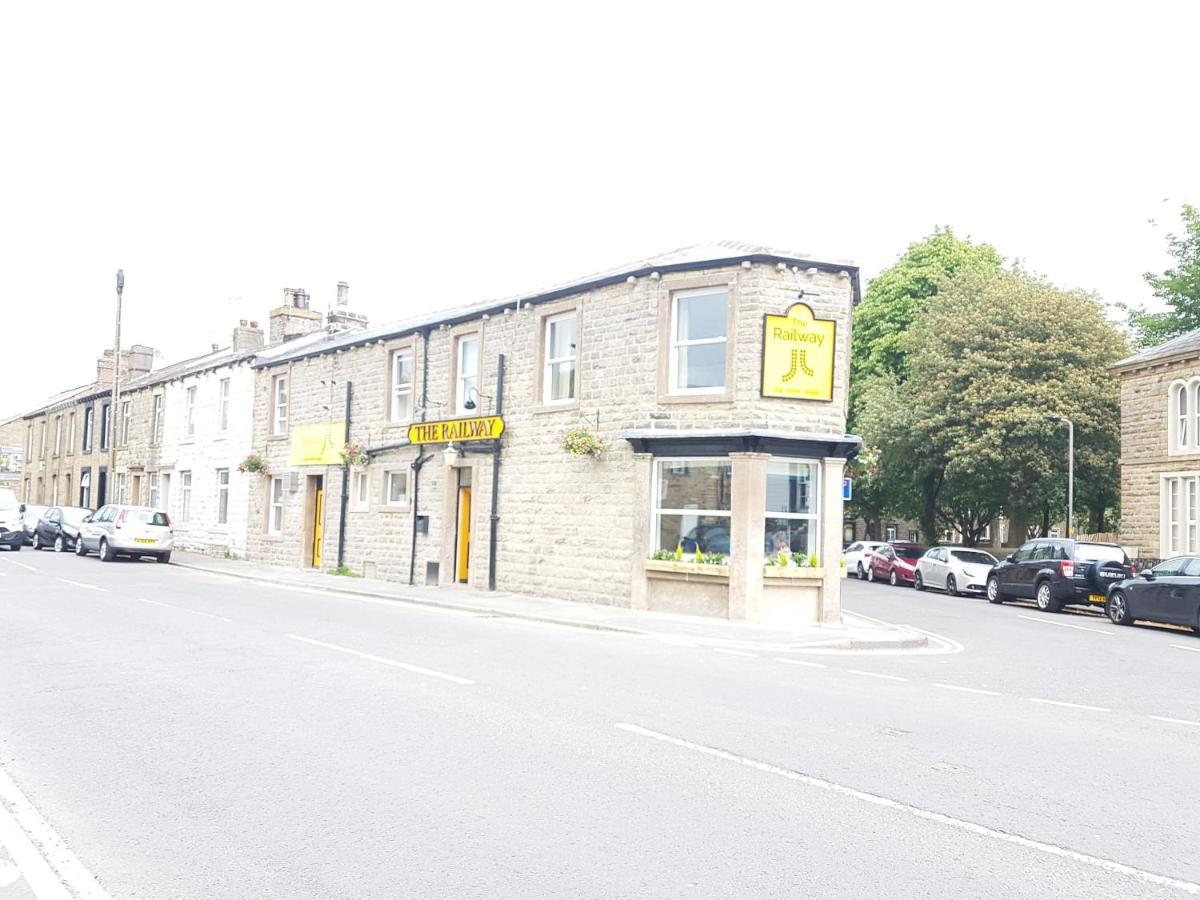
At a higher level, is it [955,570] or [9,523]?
[9,523]

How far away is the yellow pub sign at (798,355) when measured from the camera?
674 inches

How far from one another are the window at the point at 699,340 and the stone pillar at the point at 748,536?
5.01 ft

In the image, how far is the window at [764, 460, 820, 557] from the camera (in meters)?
17.2

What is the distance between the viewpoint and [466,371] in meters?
22.7

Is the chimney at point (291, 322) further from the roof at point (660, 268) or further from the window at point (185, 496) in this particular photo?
the roof at point (660, 268)

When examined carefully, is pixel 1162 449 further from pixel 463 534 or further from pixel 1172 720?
pixel 1172 720

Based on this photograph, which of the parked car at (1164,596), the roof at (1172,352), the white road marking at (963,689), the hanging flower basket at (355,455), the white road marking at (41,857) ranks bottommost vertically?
the white road marking at (963,689)

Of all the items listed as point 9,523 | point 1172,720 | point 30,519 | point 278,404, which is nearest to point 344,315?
point 278,404

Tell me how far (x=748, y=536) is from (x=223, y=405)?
2166cm

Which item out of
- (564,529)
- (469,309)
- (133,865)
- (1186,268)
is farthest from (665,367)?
(1186,268)

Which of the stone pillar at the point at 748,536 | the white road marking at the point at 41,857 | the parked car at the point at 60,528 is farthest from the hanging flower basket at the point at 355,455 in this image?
the white road marking at the point at 41,857

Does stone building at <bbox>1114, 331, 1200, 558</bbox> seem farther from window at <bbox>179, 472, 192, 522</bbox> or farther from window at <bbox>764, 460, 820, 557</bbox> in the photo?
window at <bbox>179, 472, 192, 522</bbox>

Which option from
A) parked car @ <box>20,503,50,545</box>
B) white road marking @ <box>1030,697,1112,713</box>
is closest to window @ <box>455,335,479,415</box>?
white road marking @ <box>1030,697,1112,713</box>

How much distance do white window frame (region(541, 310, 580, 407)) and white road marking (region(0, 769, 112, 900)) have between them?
14.5m
